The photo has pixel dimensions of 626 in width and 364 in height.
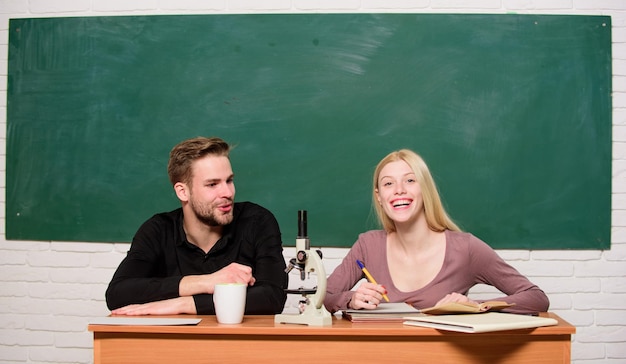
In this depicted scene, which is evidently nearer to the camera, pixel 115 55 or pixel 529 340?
pixel 529 340

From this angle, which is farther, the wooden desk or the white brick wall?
the white brick wall

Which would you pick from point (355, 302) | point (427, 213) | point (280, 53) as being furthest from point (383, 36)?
point (355, 302)

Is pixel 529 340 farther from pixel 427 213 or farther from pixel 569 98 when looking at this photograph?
pixel 569 98

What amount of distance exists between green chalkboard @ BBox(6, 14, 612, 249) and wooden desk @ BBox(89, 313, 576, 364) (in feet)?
5.35

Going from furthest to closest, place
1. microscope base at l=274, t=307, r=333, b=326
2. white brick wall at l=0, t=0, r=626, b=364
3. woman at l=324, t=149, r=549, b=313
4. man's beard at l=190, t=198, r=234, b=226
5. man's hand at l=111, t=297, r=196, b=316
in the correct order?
white brick wall at l=0, t=0, r=626, b=364
man's beard at l=190, t=198, r=234, b=226
woman at l=324, t=149, r=549, b=313
man's hand at l=111, t=297, r=196, b=316
microscope base at l=274, t=307, r=333, b=326

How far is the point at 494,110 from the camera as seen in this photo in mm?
3232

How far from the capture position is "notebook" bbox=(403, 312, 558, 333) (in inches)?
59.6

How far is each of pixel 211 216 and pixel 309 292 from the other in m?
0.81

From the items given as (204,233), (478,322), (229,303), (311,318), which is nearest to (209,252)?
(204,233)

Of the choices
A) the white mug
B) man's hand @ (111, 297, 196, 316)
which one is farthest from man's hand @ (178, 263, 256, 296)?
the white mug

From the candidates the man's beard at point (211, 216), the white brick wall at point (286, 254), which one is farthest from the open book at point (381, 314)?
the white brick wall at point (286, 254)

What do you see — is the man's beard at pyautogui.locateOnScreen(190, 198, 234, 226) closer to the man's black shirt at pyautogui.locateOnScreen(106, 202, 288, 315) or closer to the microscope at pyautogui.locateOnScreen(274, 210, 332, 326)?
the man's black shirt at pyautogui.locateOnScreen(106, 202, 288, 315)

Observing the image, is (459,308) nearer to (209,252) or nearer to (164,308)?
(164,308)

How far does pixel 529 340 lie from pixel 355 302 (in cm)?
53
